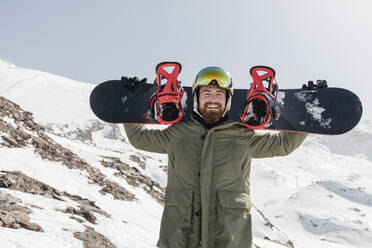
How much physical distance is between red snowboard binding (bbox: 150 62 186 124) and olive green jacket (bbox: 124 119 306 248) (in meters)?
0.36

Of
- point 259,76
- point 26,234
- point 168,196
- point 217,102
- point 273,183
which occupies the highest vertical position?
point 259,76

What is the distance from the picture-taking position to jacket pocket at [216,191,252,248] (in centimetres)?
281

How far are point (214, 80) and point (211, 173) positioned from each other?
115cm

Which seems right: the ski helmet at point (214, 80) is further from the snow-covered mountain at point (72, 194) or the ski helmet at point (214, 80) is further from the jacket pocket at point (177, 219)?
the snow-covered mountain at point (72, 194)

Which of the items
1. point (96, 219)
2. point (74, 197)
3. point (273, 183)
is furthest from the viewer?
point (273, 183)

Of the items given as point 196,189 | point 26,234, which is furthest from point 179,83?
point 26,234

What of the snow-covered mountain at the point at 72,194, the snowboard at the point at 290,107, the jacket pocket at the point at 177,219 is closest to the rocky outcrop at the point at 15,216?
the snow-covered mountain at the point at 72,194

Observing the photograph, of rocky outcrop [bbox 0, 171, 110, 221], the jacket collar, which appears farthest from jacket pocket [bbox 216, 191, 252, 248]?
rocky outcrop [bbox 0, 171, 110, 221]

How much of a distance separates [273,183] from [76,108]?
61132 mm

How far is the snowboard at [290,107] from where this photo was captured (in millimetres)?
3793

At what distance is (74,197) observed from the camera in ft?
31.9

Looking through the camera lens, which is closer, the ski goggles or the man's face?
the man's face

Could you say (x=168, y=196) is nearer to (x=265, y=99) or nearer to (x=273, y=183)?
(x=265, y=99)

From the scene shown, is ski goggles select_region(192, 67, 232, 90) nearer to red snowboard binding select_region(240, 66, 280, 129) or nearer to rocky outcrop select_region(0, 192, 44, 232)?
red snowboard binding select_region(240, 66, 280, 129)
